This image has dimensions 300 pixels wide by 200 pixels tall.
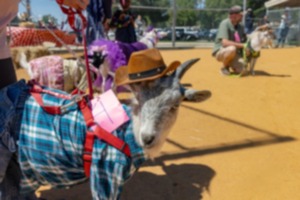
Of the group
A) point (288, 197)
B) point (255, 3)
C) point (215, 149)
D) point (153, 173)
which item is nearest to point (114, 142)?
point (153, 173)

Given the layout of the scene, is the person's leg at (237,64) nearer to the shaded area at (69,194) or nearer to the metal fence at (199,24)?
the shaded area at (69,194)

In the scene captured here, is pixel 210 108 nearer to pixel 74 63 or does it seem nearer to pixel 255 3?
pixel 74 63

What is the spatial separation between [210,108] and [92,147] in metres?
3.47

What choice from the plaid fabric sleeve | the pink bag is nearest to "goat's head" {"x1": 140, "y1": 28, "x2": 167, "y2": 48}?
the pink bag

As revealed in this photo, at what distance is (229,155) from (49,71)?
236 centimetres

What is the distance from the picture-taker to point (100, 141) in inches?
75.6

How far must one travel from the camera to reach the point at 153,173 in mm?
3188

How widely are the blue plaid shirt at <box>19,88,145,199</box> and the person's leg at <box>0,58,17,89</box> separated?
295mm

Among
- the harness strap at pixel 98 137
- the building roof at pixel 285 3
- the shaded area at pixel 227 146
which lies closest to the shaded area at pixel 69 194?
the shaded area at pixel 227 146

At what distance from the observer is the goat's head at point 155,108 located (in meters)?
1.86

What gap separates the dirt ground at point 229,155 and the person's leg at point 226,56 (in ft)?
6.02

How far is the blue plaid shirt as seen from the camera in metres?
1.92

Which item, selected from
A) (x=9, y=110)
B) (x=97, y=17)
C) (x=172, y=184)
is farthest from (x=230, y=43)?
(x=9, y=110)

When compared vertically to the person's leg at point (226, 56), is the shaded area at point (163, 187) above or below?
below
